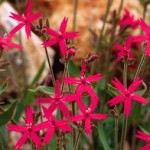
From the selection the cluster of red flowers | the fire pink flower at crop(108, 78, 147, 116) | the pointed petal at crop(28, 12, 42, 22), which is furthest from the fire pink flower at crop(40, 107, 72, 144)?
the pointed petal at crop(28, 12, 42, 22)

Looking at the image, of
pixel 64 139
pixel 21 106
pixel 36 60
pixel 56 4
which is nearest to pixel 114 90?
pixel 64 139

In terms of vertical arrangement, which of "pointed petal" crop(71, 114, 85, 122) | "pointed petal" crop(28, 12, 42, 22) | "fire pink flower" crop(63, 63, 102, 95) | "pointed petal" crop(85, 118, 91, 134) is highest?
"pointed petal" crop(28, 12, 42, 22)

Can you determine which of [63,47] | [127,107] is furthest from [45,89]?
[127,107]

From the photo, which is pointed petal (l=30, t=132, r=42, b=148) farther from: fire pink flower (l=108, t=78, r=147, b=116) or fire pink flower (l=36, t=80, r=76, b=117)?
fire pink flower (l=108, t=78, r=147, b=116)

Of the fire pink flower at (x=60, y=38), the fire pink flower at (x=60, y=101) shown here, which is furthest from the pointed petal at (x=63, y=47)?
the fire pink flower at (x=60, y=101)

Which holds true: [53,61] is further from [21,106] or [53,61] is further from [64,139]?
[64,139]

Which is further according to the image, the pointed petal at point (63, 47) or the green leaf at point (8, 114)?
the green leaf at point (8, 114)

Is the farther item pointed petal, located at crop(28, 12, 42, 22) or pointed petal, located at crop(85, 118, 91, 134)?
pointed petal, located at crop(28, 12, 42, 22)

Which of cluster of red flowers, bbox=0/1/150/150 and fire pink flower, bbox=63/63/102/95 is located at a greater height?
fire pink flower, bbox=63/63/102/95

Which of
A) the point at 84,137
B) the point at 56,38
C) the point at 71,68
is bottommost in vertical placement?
the point at 84,137

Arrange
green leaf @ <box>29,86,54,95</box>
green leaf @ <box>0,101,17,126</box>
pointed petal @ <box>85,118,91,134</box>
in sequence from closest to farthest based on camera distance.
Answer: pointed petal @ <box>85,118,91,134</box> < green leaf @ <box>29,86,54,95</box> < green leaf @ <box>0,101,17,126</box>

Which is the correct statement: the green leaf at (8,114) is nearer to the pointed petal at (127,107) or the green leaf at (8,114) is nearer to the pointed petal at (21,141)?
the pointed petal at (21,141)
